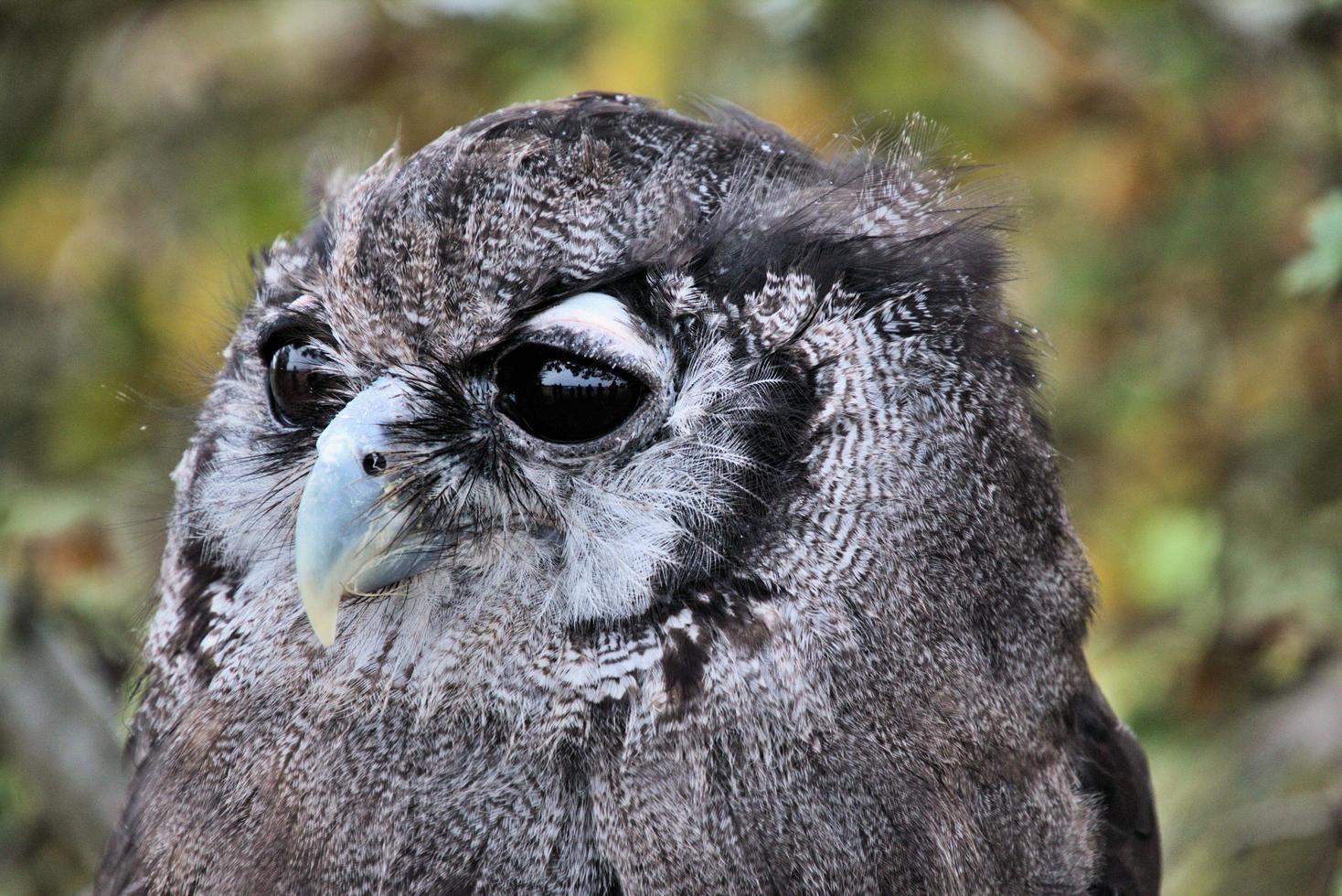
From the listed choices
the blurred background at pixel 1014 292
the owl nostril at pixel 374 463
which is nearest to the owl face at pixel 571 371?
the owl nostril at pixel 374 463

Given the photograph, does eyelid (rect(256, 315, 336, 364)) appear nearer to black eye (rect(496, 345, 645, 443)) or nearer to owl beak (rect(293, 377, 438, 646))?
owl beak (rect(293, 377, 438, 646))

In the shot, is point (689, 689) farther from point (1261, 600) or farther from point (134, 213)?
point (134, 213)

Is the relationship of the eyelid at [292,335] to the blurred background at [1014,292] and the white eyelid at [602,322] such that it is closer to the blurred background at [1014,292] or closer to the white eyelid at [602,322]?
the white eyelid at [602,322]

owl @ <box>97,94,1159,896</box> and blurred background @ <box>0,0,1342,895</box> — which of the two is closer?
owl @ <box>97,94,1159,896</box>

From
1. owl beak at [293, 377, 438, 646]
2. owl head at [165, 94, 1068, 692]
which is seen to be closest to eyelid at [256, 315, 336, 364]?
owl head at [165, 94, 1068, 692]

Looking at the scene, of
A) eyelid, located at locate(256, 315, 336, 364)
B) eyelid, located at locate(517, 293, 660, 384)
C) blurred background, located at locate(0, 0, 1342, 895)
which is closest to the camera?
eyelid, located at locate(517, 293, 660, 384)

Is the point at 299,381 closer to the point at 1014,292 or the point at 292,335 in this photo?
the point at 292,335

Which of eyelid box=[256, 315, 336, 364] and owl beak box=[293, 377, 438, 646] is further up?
eyelid box=[256, 315, 336, 364]

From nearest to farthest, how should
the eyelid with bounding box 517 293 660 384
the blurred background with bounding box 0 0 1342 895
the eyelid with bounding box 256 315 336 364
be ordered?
the eyelid with bounding box 517 293 660 384
the eyelid with bounding box 256 315 336 364
the blurred background with bounding box 0 0 1342 895
